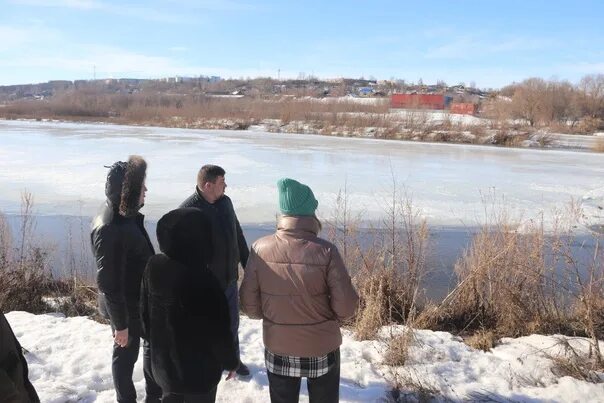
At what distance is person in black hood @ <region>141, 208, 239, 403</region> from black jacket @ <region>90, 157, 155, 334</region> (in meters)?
0.40

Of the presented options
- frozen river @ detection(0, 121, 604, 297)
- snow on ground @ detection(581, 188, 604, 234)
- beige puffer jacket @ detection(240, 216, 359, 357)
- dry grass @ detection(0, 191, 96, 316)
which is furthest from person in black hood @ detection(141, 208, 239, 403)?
snow on ground @ detection(581, 188, 604, 234)

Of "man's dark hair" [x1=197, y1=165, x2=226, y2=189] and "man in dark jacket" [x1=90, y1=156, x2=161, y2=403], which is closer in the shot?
"man in dark jacket" [x1=90, y1=156, x2=161, y2=403]

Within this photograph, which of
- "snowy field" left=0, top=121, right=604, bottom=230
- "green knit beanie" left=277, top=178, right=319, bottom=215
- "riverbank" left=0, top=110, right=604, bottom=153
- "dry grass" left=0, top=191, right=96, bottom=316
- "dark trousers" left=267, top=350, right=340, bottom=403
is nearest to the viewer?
"green knit beanie" left=277, top=178, right=319, bottom=215

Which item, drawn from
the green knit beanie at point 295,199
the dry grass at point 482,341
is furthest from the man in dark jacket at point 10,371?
the dry grass at point 482,341

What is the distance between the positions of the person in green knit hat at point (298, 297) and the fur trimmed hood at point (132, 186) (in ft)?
2.54

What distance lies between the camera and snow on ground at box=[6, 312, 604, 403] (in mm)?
3215

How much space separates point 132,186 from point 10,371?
1.20 m

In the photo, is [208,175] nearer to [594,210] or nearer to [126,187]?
[126,187]

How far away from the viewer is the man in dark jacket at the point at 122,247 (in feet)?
8.61

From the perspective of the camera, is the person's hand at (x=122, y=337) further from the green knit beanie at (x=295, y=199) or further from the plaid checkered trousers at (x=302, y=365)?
the green knit beanie at (x=295, y=199)

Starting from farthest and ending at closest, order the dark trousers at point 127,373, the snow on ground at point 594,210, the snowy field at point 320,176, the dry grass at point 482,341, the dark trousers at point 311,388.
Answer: the snowy field at point 320,176
the snow on ground at point 594,210
the dry grass at point 482,341
the dark trousers at point 127,373
the dark trousers at point 311,388

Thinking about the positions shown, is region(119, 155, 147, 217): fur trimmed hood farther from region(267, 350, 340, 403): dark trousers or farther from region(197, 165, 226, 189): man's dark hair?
region(267, 350, 340, 403): dark trousers

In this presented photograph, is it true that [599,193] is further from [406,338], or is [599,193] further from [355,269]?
[406,338]

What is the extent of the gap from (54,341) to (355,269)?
3139mm
